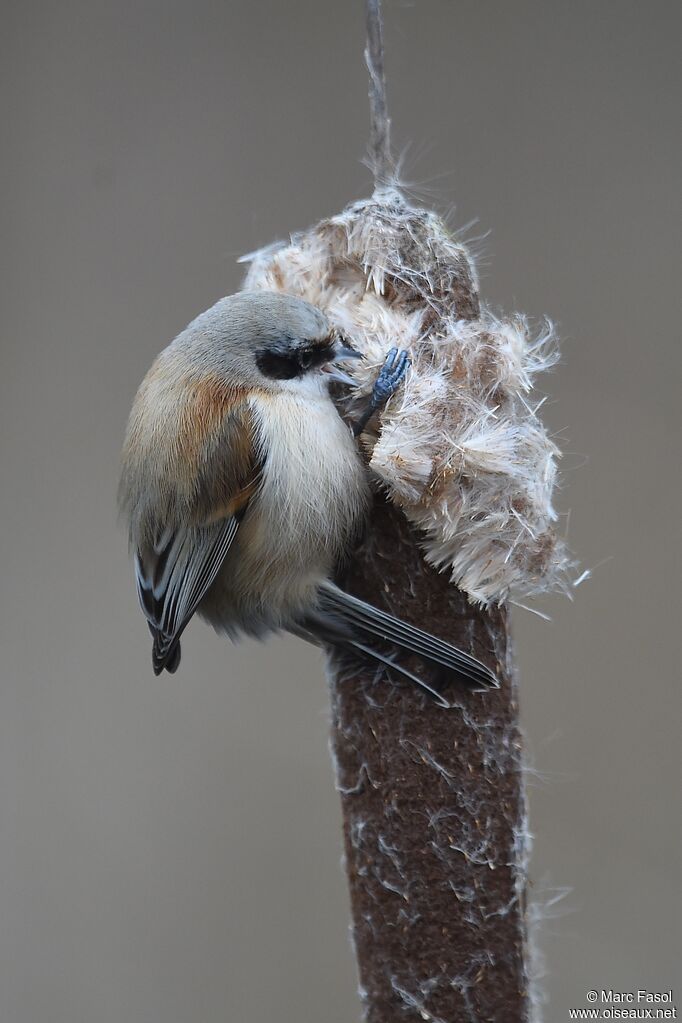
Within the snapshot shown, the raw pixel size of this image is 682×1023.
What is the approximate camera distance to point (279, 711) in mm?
2084

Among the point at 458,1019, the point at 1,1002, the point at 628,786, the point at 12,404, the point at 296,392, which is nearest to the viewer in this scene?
the point at 458,1019

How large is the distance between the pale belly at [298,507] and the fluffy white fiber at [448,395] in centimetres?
5

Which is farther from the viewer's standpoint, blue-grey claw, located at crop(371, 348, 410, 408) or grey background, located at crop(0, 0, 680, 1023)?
grey background, located at crop(0, 0, 680, 1023)

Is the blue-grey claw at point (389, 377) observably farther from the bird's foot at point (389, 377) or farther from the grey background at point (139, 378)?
→ the grey background at point (139, 378)

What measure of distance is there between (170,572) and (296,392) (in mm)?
231

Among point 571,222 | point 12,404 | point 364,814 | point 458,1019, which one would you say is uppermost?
point 571,222

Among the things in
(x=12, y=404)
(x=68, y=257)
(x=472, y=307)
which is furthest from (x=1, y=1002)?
(x=472, y=307)

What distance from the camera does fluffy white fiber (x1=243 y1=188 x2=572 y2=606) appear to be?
3.28 ft

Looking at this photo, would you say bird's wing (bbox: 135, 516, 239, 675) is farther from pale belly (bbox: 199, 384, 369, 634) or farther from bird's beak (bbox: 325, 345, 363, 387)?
bird's beak (bbox: 325, 345, 363, 387)

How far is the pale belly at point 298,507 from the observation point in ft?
3.51

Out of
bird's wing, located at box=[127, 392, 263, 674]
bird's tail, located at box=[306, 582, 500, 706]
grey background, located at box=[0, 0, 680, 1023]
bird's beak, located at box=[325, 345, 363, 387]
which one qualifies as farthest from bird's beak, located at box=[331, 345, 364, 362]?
grey background, located at box=[0, 0, 680, 1023]

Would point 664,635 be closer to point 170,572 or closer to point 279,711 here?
point 279,711

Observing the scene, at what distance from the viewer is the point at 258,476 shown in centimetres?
108

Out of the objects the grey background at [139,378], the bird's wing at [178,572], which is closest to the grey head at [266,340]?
the bird's wing at [178,572]
